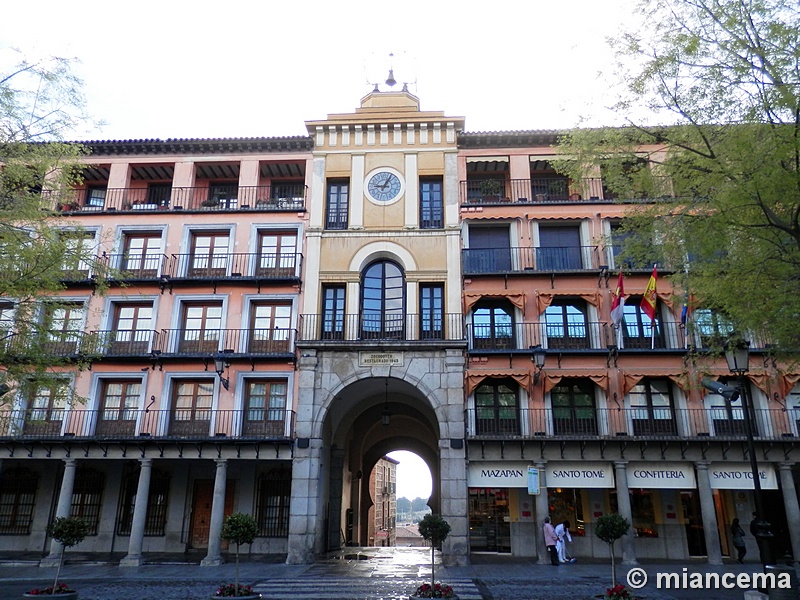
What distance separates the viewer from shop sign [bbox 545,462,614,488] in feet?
65.4

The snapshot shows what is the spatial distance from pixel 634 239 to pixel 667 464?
399 inches

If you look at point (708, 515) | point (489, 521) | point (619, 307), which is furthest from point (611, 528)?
point (489, 521)

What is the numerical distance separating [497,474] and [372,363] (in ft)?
19.0

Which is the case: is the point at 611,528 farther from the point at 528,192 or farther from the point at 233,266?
the point at 233,266

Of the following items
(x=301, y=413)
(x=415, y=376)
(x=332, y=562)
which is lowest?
(x=332, y=562)

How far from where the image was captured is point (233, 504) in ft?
74.6

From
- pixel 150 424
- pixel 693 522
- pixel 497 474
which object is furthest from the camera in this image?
pixel 693 522

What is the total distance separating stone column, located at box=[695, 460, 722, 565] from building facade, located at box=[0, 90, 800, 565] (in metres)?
0.15

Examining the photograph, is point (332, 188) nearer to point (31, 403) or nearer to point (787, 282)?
point (31, 403)

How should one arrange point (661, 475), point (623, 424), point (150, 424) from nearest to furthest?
point (661, 475)
point (623, 424)
point (150, 424)

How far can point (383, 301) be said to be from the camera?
22.1m

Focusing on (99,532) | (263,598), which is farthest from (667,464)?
(99,532)

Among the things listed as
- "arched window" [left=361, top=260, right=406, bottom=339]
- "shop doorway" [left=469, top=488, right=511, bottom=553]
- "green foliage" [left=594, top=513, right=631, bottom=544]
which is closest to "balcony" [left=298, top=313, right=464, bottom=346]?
"arched window" [left=361, top=260, right=406, bottom=339]

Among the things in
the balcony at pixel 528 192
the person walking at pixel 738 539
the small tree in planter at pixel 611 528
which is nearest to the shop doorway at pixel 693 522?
the person walking at pixel 738 539
